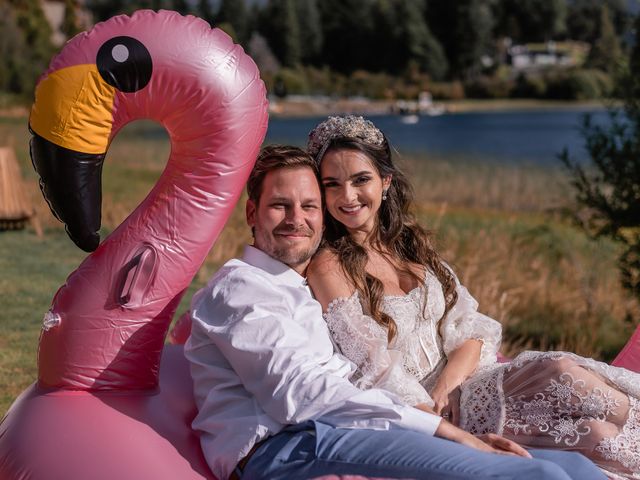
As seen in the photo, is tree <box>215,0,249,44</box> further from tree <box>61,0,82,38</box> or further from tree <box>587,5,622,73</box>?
tree <box>587,5,622,73</box>

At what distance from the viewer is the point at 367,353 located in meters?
2.80

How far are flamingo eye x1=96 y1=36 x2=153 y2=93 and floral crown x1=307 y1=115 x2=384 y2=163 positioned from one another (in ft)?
2.18

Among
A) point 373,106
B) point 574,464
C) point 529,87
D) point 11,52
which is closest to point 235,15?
point 373,106

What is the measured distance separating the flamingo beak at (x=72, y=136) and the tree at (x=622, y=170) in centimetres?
384

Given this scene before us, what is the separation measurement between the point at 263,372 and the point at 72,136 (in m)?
0.90

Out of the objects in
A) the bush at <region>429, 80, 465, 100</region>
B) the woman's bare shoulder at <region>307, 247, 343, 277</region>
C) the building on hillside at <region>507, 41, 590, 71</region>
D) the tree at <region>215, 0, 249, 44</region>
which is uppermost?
the tree at <region>215, 0, 249, 44</region>

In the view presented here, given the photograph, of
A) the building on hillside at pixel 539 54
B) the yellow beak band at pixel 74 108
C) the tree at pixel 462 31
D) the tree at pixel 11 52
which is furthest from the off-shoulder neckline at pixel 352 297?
the building on hillside at pixel 539 54

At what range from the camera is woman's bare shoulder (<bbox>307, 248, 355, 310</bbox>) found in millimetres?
2877

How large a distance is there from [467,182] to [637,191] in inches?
310

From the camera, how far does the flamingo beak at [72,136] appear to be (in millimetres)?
2660

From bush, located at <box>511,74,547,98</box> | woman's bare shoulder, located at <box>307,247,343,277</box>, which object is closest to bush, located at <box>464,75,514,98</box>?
bush, located at <box>511,74,547,98</box>

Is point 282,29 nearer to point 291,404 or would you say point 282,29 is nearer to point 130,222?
point 130,222

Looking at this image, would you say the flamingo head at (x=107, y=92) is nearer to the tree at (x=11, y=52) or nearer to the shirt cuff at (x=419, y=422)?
the shirt cuff at (x=419, y=422)

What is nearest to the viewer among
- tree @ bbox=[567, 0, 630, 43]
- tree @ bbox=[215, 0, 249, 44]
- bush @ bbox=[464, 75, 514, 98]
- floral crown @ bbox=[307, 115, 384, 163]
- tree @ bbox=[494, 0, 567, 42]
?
floral crown @ bbox=[307, 115, 384, 163]
